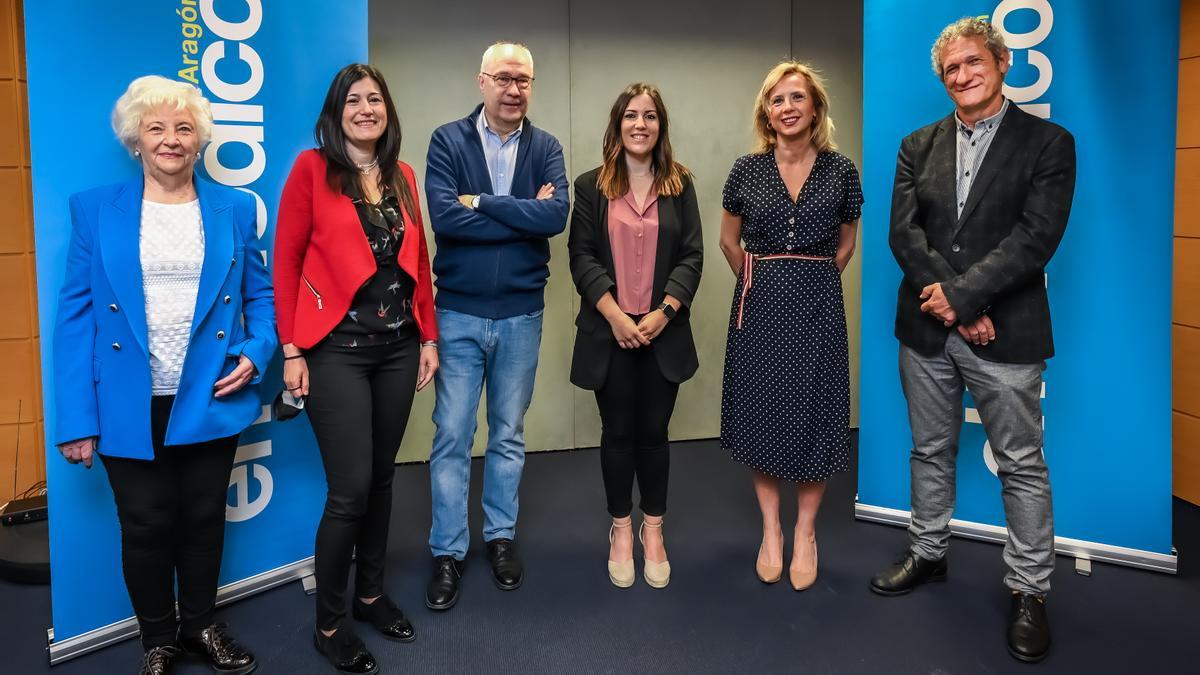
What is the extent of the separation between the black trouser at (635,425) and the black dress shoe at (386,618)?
31.5 inches

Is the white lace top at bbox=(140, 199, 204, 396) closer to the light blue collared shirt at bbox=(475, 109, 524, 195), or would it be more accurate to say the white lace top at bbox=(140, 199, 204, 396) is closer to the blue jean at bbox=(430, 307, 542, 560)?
the blue jean at bbox=(430, 307, 542, 560)

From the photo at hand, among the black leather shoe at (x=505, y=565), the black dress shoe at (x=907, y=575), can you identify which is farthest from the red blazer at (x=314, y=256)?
the black dress shoe at (x=907, y=575)

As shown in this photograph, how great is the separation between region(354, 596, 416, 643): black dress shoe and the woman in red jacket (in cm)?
16

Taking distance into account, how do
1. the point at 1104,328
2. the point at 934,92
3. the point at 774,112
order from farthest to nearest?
1. the point at 934,92
2. the point at 1104,328
3. the point at 774,112

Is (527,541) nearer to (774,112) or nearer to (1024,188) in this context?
(774,112)

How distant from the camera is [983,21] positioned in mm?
2264

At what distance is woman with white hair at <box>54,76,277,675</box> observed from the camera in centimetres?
192

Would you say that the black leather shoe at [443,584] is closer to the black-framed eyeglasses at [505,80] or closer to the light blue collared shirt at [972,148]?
the black-framed eyeglasses at [505,80]

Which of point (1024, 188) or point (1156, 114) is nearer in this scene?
point (1024, 188)

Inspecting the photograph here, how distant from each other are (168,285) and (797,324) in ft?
6.14

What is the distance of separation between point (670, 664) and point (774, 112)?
1.76 meters

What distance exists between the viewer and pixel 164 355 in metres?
1.97

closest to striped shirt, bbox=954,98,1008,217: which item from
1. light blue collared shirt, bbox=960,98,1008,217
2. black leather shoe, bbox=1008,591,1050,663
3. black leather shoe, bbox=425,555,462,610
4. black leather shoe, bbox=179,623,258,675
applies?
light blue collared shirt, bbox=960,98,1008,217

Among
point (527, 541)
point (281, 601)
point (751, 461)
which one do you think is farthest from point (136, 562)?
point (751, 461)
